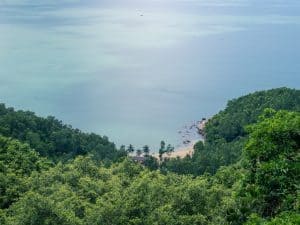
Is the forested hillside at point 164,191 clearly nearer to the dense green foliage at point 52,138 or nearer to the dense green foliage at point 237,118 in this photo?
the dense green foliage at point 52,138

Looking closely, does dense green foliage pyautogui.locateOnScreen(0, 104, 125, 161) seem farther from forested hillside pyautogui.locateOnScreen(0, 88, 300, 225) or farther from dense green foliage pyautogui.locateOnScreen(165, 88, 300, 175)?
forested hillside pyautogui.locateOnScreen(0, 88, 300, 225)

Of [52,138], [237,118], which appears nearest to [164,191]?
[52,138]

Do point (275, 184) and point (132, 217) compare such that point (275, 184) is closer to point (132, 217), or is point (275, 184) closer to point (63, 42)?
point (132, 217)

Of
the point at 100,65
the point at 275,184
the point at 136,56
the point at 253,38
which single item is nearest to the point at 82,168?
the point at 275,184

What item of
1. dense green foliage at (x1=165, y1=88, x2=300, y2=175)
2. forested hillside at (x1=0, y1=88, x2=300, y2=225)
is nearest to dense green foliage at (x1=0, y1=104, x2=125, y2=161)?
dense green foliage at (x1=165, y1=88, x2=300, y2=175)

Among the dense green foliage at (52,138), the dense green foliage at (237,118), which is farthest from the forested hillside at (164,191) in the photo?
the dense green foliage at (237,118)

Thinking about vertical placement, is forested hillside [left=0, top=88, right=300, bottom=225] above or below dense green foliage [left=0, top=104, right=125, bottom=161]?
above

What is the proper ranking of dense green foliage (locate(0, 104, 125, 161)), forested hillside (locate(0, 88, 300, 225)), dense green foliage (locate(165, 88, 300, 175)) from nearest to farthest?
1. forested hillside (locate(0, 88, 300, 225))
2. dense green foliage (locate(0, 104, 125, 161))
3. dense green foliage (locate(165, 88, 300, 175))

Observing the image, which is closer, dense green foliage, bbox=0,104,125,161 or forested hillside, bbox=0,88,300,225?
forested hillside, bbox=0,88,300,225

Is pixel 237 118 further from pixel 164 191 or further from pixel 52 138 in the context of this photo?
pixel 164 191
